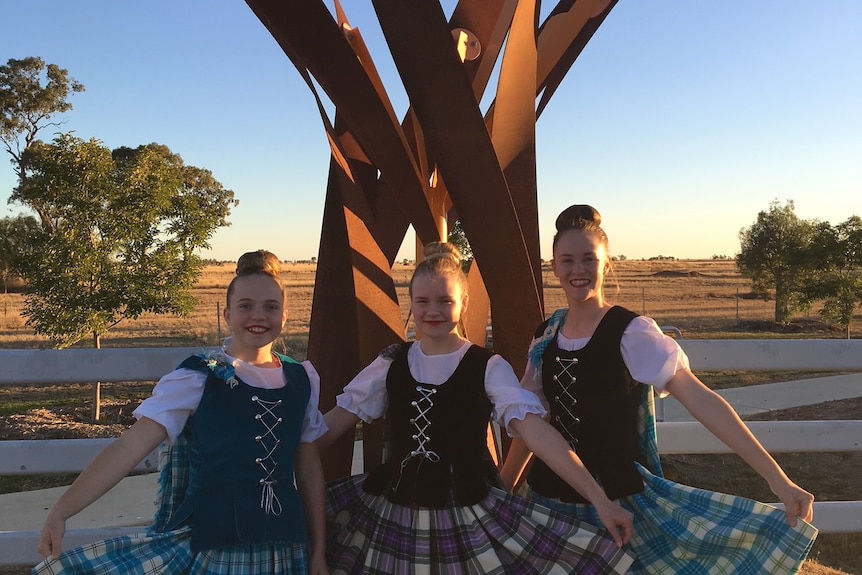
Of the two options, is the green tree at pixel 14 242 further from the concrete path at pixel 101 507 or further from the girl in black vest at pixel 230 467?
the girl in black vest at pixel 230 467

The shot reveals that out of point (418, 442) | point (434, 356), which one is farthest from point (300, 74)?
point (418, 442)

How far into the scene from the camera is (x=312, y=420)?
2.13 meters

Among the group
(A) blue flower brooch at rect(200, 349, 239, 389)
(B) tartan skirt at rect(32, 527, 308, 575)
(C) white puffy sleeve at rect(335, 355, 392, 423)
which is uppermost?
(A) blue flower brooch at rect(200, 349, 239, 389)

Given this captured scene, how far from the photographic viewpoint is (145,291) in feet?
28.0

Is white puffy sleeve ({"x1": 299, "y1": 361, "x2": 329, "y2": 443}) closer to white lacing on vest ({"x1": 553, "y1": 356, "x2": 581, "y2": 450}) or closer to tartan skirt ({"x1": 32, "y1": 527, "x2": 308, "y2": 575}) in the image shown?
tartan skirt ({"x1": 32, "y1": 527, "x2": 308, "y2": 575})

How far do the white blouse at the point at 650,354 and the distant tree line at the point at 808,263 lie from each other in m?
13.5

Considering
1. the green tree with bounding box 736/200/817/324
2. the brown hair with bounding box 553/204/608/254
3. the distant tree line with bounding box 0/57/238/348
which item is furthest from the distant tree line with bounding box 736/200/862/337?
the brown hair with bounding box 553/204/608/254

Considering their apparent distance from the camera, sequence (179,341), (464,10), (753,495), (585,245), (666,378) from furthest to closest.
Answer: (179,341) → (753,495) → (464,10) → (585,245) → (666,378)

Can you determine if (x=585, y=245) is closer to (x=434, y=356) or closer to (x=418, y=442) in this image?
(x=434, y=356)

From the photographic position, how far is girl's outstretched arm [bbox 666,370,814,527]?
1855mm

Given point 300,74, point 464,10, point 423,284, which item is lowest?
point 423,284

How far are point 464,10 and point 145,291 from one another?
655 cm

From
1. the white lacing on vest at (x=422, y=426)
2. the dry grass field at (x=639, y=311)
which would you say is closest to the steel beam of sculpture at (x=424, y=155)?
the white lacing on vest at (x=422, y=426)

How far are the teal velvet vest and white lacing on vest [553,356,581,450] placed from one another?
787 millimetres
